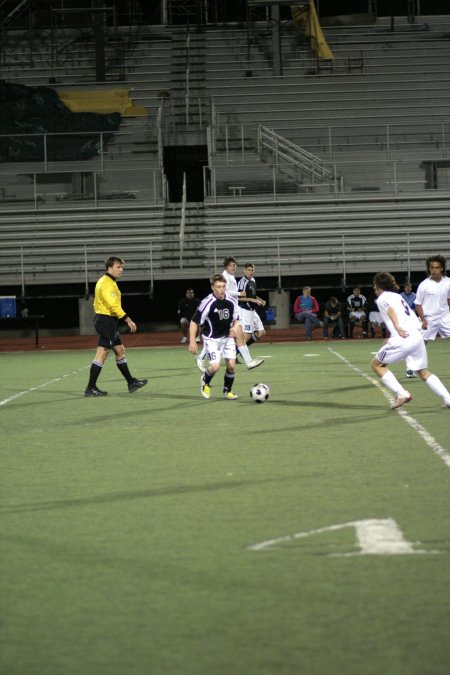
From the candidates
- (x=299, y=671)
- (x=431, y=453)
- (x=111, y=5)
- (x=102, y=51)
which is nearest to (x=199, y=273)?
(x=102, y=51)

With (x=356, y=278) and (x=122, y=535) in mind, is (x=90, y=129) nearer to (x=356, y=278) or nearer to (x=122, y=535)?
(x=356, y=278)

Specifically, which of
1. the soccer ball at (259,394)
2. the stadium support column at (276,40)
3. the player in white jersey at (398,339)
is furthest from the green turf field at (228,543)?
the stadium support column at (276,40)

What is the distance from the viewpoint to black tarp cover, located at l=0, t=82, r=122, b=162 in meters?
36.7

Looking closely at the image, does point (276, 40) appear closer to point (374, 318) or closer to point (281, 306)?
point (281, 306)

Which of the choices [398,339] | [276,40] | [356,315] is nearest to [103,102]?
[276,40]

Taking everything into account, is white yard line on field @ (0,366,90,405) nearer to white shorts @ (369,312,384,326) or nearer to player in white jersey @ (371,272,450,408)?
player in white jersey @ (371,272,450,408)

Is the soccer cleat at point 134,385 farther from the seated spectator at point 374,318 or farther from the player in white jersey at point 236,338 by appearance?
the seated spectator at point 374,318

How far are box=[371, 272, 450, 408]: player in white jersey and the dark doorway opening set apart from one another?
90.5 ft

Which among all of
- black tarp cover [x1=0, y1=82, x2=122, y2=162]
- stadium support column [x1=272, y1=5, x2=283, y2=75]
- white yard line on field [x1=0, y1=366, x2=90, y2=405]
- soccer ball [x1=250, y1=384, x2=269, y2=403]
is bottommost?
white yard line on field [x1=0, y1=366, x2=90, y2=405]

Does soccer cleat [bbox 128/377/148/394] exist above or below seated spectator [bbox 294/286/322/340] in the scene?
below

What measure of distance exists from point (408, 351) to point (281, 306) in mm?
22492

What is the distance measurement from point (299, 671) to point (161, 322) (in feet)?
107

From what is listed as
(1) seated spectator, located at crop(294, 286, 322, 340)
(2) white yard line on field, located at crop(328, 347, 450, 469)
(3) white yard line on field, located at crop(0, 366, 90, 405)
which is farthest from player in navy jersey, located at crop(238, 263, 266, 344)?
(1) seated spectator, located at crop(294, 286, 322, 340)

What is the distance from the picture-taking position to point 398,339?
12711mm
